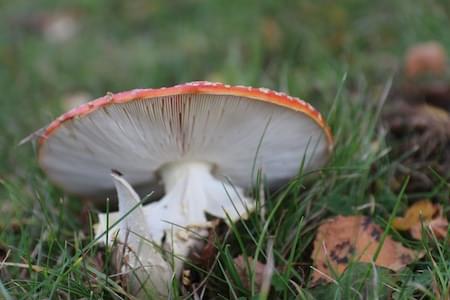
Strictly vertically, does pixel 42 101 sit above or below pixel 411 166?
above

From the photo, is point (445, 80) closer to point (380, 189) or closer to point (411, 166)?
point (411, 166)

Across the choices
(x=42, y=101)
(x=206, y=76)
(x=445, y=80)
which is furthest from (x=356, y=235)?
(x=42, y=101)

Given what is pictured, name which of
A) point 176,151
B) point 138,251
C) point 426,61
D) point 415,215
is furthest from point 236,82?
point 138,251

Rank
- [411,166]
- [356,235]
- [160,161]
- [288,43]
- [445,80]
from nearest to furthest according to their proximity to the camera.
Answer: [356,235] → [160,161] → [411,166] → [445,80] → [288,43]

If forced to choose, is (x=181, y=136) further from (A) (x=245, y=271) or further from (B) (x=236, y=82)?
(B) (x=236, y=82)

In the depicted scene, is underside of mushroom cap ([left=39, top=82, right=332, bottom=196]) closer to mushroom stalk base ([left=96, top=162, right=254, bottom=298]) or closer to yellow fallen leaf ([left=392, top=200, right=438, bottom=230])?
mushroom stalk base ([left=96, top=162, right=254, bottom=298])
